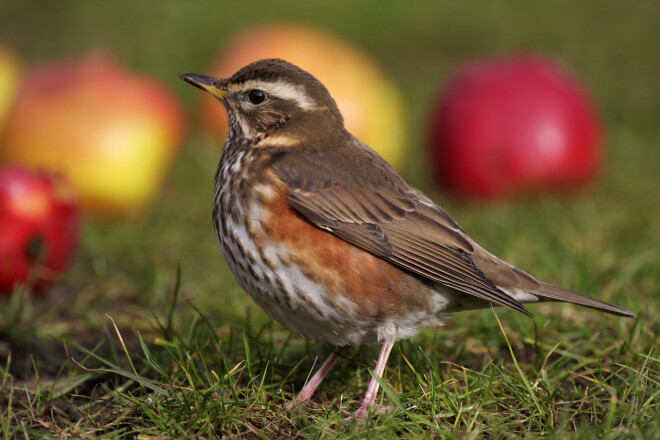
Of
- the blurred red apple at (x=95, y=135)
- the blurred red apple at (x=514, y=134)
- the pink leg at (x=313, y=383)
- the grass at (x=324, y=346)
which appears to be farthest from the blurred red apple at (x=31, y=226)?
the blurred red apple at (x=514, y=134)

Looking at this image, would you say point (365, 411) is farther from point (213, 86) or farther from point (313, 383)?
point (213, 86)

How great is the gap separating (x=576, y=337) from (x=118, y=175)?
4410mm

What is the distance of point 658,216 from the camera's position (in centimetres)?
733

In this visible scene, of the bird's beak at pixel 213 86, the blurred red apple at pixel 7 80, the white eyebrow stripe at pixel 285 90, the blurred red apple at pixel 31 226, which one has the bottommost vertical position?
the blurred red apple at pixel 31 226

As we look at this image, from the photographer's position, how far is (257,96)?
14.7 feet

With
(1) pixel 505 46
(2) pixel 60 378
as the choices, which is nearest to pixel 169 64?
(1) pixel 505 46

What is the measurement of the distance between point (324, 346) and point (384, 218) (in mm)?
896

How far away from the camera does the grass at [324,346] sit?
147 inches

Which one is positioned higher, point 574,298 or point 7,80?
point 574,298

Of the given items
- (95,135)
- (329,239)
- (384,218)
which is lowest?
(95,135)

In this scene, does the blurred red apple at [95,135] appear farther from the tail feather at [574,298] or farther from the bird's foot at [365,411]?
the tail feather at [574,298]

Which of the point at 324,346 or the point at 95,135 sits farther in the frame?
the point at 95,135

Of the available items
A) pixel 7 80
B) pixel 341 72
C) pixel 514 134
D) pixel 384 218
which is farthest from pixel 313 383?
pixel 7 80

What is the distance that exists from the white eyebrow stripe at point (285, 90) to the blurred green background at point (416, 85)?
59.5 inches
